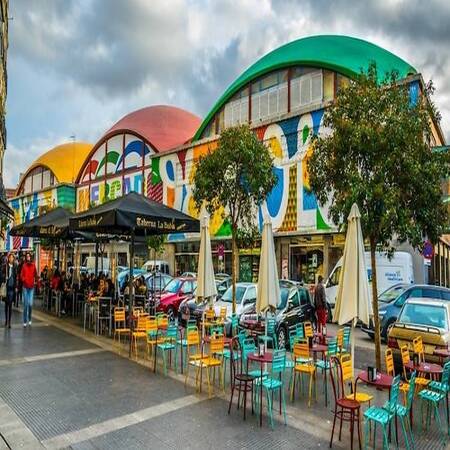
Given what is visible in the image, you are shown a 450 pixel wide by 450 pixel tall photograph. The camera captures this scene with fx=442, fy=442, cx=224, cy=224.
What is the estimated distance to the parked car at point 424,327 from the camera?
27.7ft

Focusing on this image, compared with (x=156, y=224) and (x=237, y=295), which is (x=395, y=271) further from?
(x=156, y=224)

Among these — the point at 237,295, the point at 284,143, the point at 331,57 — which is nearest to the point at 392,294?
the point at 237,295

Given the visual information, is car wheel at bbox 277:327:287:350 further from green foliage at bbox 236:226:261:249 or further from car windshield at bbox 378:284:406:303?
car windshield at bbox 378:284:406:303

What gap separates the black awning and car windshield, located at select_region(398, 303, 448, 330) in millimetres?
5389

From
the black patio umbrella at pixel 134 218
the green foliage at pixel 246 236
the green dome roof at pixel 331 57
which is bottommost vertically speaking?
the green foliage at pixel 246 236

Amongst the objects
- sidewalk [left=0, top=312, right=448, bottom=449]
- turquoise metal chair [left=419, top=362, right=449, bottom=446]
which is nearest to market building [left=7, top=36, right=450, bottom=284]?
turquoise metal chair [left=419, top=362, right=449, bottom=446]

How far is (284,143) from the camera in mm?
27172

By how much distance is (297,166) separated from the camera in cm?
2605

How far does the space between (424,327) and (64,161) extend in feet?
196

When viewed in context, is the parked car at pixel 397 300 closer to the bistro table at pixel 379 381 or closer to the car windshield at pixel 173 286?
the car windshield at pixel 173 286

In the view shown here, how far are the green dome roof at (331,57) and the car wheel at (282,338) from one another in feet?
64.9

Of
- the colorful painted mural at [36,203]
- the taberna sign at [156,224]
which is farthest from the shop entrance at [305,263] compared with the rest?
the colorful painted mural at [36,203]

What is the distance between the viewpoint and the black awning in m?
9.92

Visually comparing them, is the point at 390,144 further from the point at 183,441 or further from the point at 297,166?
the point at 297,166
